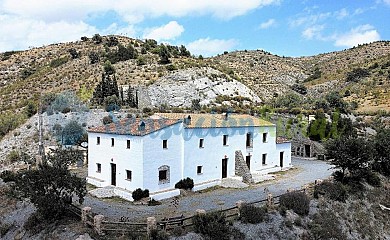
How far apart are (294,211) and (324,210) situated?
8.80 ft

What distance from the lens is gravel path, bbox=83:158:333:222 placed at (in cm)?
2094

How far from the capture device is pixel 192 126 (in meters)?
27.0

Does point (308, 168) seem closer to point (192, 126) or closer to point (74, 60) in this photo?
point (192, 126)

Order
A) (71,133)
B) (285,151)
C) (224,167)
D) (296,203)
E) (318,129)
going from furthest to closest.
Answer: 1. (318,129)
2. (71,133)
3. (285,151)
4. (224,167)
5. (296,203)

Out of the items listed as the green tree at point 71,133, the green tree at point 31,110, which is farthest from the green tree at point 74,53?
the green tree at point 71,133

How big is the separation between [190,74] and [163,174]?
125 ft

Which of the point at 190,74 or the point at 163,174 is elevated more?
the point at 190,74

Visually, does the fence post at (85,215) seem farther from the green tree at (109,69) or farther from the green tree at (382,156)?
the green tree at (109,69)

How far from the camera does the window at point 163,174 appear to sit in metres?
24.7

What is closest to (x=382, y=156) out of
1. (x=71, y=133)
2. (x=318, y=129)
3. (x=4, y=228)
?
(x=318, y=129)

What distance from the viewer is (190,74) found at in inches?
2409

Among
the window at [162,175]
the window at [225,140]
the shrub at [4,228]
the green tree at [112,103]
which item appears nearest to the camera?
the shrub at [4,228]

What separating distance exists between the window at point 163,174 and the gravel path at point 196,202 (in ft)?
4.77

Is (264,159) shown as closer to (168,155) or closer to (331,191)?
(331,191)
